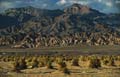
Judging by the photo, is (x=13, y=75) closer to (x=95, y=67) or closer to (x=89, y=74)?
(x=89, y=74)

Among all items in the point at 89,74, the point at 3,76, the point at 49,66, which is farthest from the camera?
the point at 49,66

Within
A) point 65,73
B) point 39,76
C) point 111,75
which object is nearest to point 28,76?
point 39,76

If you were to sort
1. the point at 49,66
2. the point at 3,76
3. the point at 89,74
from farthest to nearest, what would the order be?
the point at 49,66
the point at 89,74
the point at 3,76

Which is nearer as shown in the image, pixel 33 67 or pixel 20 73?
pixel 20 73

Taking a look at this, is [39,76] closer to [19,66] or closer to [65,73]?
[65,73]

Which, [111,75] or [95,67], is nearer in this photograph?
[111,75]

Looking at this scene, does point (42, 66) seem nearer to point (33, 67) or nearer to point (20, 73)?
point (33, 67)

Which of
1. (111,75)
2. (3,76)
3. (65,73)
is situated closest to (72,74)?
(65,73)

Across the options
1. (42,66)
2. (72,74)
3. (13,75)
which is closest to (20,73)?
(13,75)
